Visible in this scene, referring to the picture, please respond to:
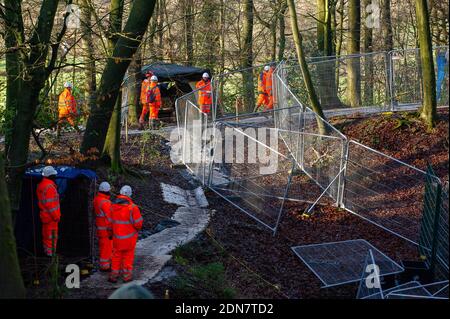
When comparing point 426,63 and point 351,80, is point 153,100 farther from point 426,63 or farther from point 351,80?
point 426,63

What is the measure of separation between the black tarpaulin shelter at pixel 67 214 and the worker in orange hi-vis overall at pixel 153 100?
11.6 m

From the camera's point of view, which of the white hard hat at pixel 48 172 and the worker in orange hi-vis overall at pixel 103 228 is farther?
the worker in orange hi-vis overall at pixel 103 228

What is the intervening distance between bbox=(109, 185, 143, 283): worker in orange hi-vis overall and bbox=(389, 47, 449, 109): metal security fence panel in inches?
496

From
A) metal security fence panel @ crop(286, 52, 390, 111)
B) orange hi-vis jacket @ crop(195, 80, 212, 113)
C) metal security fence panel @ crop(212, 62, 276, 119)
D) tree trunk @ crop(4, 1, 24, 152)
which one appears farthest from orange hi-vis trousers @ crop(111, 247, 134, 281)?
metal security fence panel @ crop(212, 62, 276, 119)

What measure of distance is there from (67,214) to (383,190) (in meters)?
6.68

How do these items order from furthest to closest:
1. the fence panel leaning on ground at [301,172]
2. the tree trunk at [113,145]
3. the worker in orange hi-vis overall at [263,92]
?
the worker in orange hi-vis overall at [263,92] < the tree trunk at [113,145] < the fence panel leaning on ground at [301,172]

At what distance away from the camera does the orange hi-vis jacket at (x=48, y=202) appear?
35.2ft

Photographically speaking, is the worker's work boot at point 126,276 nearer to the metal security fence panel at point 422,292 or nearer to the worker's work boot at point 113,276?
the worker's work boot at point 113,276

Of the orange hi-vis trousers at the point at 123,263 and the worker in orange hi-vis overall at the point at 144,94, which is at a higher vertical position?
the worker in orange hi-vis overall at the point at 144,94

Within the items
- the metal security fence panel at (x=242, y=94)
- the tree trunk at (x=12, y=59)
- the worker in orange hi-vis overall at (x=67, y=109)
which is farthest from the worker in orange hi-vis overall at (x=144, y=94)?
the tree trunk at (x=12, y=59)

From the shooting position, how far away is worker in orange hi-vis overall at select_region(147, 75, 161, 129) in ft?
74.7

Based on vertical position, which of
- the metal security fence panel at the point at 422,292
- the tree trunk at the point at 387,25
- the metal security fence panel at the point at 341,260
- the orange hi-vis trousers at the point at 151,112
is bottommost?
the metal security fence panel at the point at 341,260

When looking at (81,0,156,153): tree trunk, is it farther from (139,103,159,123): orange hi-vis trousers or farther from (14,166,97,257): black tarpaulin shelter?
(139,103,159,123): orange hi-vis trousers

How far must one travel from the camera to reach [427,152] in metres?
18.8
